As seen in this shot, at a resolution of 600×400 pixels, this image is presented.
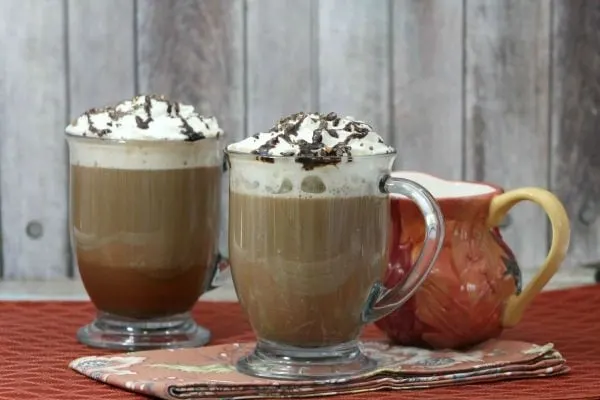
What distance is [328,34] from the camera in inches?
65.7

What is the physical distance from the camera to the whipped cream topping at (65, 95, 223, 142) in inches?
45.7

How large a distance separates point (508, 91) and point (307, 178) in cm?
75

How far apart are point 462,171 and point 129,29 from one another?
51 centimetres

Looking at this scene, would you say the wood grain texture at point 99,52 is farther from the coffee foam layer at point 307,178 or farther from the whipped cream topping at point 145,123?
the coffee foam layer at point 307,178

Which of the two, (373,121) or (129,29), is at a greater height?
(129,29)

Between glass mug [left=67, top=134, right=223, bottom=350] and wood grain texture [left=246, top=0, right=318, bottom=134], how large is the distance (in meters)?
0.46

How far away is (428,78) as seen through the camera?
169 cm

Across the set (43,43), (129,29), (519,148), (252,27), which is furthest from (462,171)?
(43,43)

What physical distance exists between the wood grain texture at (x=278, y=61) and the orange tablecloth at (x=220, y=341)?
0.35 m


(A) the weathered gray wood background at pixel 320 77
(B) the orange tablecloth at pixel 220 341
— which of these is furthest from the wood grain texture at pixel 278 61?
(B) the orange tablecloth at pixel 220 341

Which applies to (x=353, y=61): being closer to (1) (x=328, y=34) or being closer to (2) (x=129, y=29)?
(1) (x=328, y=34)

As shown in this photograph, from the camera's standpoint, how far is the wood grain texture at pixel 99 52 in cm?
164

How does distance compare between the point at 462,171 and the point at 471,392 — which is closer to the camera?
the point at 471,392

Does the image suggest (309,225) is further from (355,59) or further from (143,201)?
(355,59)
